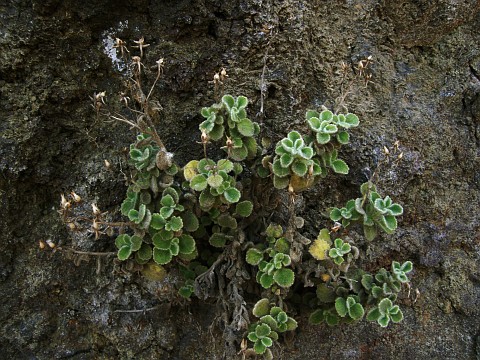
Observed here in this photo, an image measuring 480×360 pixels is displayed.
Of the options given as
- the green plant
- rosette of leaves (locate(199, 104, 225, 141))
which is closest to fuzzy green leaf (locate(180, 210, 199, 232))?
the green plant

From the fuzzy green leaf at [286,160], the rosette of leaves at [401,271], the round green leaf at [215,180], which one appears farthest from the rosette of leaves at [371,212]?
the round green leaf at [215,180]

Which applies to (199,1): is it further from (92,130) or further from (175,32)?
(92,130)

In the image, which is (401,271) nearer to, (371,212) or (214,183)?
(371,212)

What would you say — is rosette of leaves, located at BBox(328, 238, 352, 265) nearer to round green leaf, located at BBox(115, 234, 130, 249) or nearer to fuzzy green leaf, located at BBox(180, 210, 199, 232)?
fuzzy green leaf, located at BBox(180, 210, 199, 232)

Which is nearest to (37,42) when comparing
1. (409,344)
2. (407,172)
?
(407,172)

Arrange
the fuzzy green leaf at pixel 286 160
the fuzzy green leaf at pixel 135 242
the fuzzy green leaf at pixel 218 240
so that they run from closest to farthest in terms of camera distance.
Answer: the fuzzy green leaf at pixel 286 160
the fuzzy green leaf at pixel 135 242
the fuzzy green leaf at pixel 218 240

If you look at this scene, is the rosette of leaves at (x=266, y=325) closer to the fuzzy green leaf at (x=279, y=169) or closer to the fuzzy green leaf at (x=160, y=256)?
the fuzzy green leaf at (x=160, y=256)
